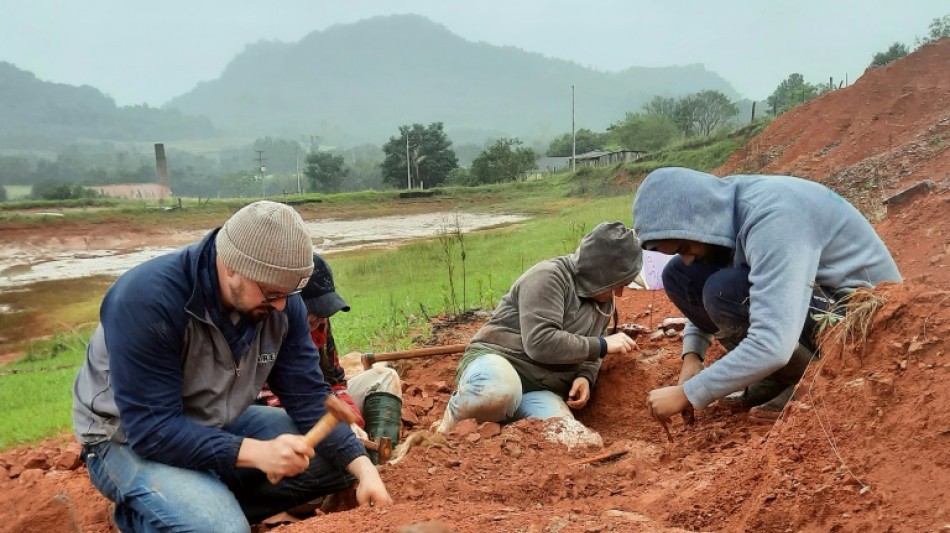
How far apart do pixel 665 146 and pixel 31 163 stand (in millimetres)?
25209

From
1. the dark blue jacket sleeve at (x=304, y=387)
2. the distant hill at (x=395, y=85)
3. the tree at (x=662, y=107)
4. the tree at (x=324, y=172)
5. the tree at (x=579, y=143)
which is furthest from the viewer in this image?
the distant hill at (x=395, y=85)

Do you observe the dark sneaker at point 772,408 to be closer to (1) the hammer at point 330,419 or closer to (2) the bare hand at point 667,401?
(2) the bare hand at point 667,401

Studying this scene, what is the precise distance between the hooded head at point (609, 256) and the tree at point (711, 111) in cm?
1093

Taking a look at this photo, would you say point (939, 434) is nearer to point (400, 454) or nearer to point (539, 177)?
point (400, 454)

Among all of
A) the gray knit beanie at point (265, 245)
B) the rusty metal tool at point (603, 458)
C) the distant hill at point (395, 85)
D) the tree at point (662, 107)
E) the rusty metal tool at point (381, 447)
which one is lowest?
the rusty metal tool at point (381, 447)

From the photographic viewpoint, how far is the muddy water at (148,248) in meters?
14.0

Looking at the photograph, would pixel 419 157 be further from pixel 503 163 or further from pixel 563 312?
pixel 563 312

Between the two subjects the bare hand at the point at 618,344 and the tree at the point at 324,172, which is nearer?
the bare hand at the point at 618,344

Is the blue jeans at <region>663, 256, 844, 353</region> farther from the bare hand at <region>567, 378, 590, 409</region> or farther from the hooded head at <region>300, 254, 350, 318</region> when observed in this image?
the hooded head at <region>300, 254, 350, 318</region>

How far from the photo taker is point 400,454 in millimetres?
2639

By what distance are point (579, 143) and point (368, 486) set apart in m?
17.3

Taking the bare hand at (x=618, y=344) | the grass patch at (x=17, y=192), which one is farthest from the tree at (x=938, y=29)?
the grass patch at (x=17, y=192)

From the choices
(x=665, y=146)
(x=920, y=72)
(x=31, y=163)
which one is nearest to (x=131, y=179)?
(x=31, y=163)

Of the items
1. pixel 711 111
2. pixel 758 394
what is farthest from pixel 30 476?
pixel 711 111
